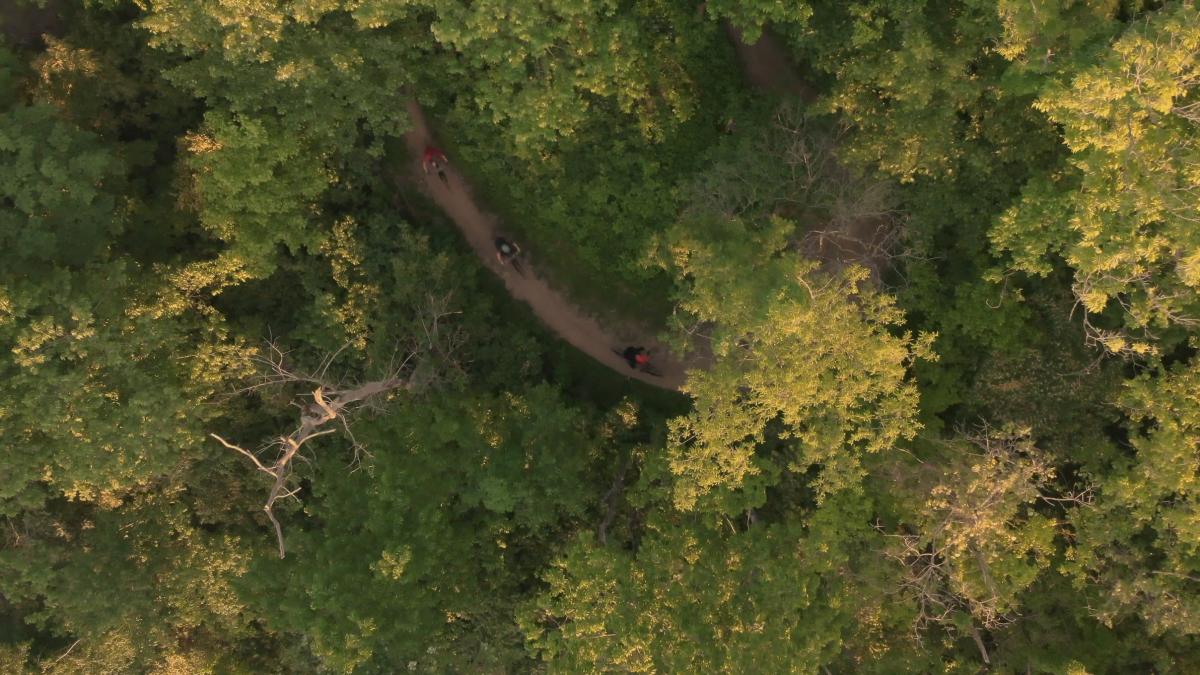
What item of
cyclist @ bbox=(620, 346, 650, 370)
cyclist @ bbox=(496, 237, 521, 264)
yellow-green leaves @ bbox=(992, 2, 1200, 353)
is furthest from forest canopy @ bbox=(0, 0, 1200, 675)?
cyclist @ bbox=(620, 346, 650, 370)

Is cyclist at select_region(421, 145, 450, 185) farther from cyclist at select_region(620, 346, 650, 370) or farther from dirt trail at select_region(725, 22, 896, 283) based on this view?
dirt trail at select_region(725, 22, 896, 283)

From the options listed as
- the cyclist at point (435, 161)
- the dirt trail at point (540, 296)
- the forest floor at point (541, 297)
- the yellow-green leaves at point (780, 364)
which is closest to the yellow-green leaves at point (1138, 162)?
the yellow-green leaves at point (780, 364)

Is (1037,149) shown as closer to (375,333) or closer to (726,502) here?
(726,502)

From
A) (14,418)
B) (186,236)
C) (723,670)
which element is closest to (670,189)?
(723,670)

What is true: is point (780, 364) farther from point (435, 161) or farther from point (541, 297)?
point (435, 161)

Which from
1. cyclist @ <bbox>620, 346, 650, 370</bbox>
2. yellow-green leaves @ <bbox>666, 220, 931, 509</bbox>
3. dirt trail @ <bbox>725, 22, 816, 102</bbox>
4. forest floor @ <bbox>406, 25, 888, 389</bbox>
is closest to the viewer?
yellow-green leaves @ <bbox>666, 220, 931, 509</bbox>

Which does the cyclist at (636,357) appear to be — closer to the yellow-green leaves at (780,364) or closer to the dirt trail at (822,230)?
the yellow-green leaves at (780,364)
